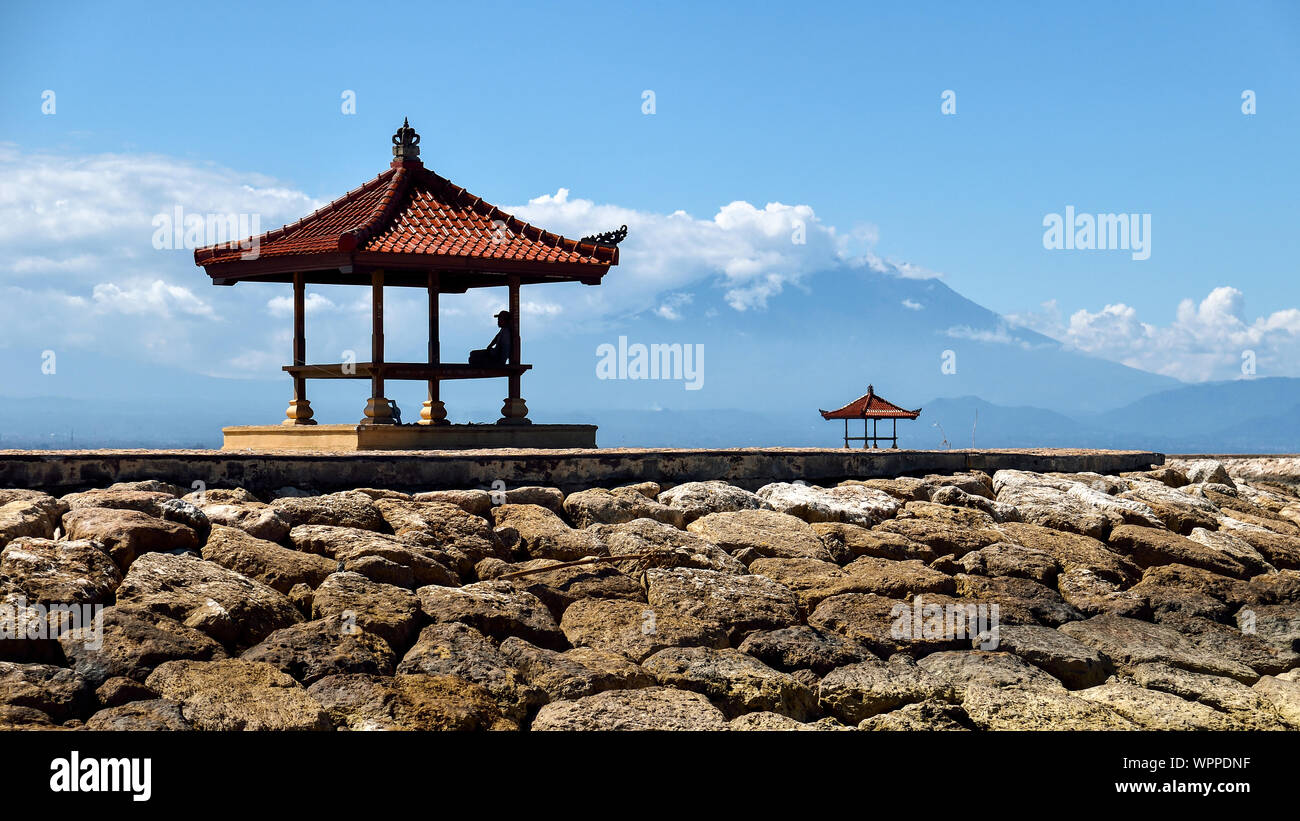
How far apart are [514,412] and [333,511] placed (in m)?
6.51

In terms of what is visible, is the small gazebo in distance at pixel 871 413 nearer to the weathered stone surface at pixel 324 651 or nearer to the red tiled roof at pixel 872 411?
the red tiled roof at pixel 872 411

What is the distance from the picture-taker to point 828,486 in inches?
503

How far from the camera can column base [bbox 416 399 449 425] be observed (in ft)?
52.6

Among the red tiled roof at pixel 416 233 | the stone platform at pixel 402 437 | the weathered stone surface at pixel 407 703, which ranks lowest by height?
the weathered stone surface at pixel 407 703

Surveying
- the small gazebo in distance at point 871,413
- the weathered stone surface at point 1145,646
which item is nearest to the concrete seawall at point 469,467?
the weathered stone surface at point 1145,646

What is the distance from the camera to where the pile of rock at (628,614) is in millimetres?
7234

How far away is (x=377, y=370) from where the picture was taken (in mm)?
15188

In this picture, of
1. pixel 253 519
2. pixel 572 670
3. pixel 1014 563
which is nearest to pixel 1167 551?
pixel 1014 563

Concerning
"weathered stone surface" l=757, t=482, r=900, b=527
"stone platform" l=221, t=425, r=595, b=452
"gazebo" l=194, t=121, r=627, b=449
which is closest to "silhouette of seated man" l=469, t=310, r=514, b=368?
"gazebo" l=194, t=121, r=627, b=449

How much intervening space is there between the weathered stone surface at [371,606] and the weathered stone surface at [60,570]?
1.27 metres
